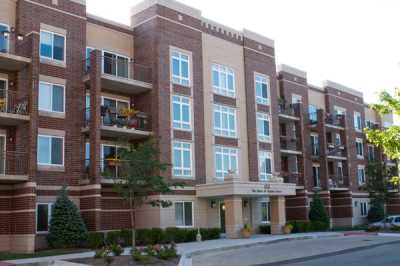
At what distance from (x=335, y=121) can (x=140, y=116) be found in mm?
25287

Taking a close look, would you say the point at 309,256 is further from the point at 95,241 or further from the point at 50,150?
the point at 50,150

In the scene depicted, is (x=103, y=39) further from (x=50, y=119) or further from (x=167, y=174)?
(x=167, y=174)

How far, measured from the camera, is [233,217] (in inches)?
1296

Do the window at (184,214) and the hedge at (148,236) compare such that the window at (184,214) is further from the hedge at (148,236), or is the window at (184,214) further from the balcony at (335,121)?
the balcony at (335,121)

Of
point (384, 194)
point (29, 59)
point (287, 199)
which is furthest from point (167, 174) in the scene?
point (384, 194)

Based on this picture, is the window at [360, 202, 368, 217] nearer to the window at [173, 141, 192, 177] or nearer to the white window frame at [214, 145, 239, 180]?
the white window frame at [214, 145, 239, 180]

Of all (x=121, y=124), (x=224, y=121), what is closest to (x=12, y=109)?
(x=121, y=124)

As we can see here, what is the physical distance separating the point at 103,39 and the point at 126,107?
14.5 feet

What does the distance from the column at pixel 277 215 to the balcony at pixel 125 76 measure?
1199 cm

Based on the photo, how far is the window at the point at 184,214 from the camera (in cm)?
3244

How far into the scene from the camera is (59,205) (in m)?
26.9

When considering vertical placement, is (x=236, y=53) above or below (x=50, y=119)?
above

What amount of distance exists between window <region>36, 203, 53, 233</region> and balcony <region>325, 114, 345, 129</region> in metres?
29.8

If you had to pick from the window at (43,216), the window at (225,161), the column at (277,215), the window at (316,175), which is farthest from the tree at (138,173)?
the window at (316,175)
